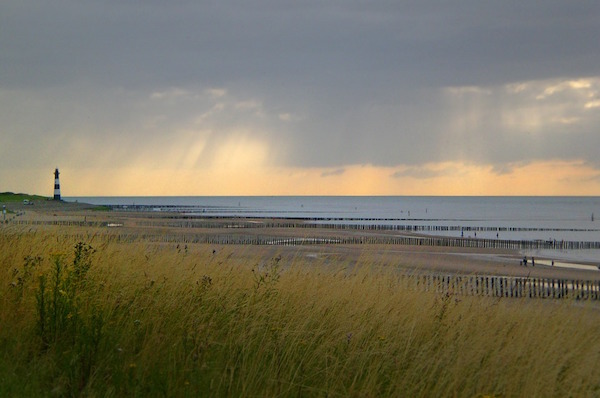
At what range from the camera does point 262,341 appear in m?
6.59

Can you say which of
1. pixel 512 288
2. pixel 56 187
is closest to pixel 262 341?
pixel 512 288

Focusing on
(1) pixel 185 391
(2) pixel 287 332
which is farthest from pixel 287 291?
→ (1) pixel 185 391

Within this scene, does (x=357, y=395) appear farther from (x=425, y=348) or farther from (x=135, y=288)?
(x=135, y=288)

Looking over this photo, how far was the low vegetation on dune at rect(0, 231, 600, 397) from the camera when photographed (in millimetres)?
5688

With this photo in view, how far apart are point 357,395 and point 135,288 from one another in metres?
3.54

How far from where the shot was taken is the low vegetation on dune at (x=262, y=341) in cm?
569

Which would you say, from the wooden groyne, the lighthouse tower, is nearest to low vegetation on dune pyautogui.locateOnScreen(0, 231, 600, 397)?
the wooden groyne

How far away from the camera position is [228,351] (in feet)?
21.0

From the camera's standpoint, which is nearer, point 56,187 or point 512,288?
point 512,288

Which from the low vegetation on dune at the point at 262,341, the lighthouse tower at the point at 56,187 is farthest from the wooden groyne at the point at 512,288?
the lighthouse tower at the point at 56,187

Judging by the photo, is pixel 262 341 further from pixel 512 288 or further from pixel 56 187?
pixel 56 187

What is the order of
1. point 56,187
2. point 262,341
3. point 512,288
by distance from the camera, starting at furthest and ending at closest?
point 56,187
point 512,288
point 262,341

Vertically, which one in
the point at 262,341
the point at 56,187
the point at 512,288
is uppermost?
the point at 56,187

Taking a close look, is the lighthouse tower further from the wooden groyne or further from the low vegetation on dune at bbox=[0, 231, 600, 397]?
the low vegetation on dune at bbox=[0, 231, 600, 397]
